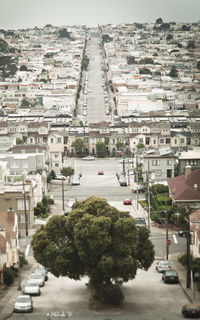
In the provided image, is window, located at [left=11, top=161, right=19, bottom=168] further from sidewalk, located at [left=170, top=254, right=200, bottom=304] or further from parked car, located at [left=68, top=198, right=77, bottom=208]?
sidewalk, located at [left=170, top=254, right=200, bottom=304]

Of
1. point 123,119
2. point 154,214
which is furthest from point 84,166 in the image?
point 154,214

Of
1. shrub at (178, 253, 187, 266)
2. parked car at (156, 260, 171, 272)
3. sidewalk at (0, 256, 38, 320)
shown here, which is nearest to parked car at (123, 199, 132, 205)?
sidewalk at (0, 256, 38, 320)

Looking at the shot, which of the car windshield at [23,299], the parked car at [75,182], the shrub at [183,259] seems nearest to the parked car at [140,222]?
the shrub at [183,259]

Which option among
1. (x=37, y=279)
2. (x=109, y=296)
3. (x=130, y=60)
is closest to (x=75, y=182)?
(x=37, y=279)

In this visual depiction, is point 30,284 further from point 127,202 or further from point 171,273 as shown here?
point 127,202

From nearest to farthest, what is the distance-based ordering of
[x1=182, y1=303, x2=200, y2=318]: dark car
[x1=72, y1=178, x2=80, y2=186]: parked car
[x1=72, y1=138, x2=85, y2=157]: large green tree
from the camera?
[x1=182, y1=303, x2=200, y2=318]: dark car < [x1=72, y1=178, x2=80, y2=186]: parked car < [x1=72, y1=138, x2=85, y2=157]: large green tree

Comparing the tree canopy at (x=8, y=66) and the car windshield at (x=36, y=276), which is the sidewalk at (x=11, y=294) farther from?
the tree canopy at (x=8, y=66)
